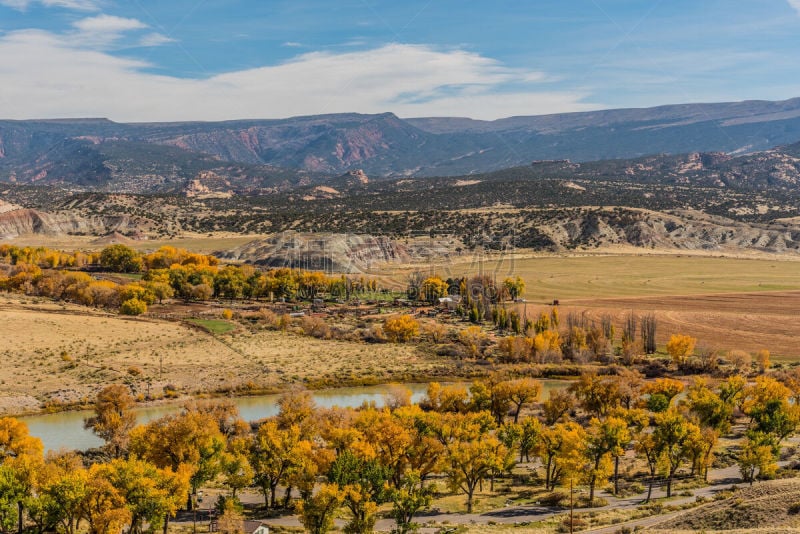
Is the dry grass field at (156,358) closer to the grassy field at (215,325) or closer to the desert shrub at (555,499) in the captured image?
the grassy field at (215,325)

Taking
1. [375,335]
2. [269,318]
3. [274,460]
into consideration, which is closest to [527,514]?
[274,460]

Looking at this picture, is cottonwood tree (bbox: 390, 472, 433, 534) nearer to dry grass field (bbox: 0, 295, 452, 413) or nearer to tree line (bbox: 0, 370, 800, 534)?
tree line (bbox: 0, 370, 800, 534)

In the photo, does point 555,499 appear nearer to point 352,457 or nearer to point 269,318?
point 352,457

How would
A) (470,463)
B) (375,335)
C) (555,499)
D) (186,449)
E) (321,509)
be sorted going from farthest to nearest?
(375,335)
(470,463)
(555,499)
(186,449)
(321,509)

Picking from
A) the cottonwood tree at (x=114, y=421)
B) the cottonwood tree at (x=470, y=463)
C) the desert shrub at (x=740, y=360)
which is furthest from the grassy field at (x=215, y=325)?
the desert shrub at (x=740, y=360)

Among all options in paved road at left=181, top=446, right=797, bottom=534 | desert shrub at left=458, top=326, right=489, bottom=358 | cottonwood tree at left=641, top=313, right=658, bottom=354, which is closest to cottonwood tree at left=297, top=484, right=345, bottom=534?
paved road at left=181, top=446, right=797, bottom=534

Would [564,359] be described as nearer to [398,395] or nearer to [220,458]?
[398,395]
